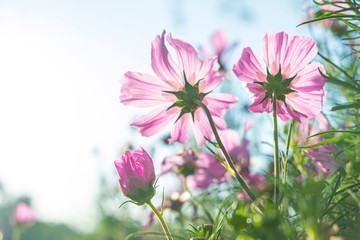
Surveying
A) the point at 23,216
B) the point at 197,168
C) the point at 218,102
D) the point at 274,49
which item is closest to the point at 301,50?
the point at 274,49

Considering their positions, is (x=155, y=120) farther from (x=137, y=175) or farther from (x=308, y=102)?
(x=308, y=102)

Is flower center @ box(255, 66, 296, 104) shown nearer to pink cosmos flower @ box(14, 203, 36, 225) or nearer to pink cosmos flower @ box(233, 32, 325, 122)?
pink cosmos flower @ box(233, 32, 325, 122)

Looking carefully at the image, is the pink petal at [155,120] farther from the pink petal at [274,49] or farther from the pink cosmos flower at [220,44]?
the pink cosmos flower at [220,44]

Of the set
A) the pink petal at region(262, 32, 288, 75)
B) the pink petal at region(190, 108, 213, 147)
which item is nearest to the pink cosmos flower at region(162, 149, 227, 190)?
the pink petal at region(190, 108, 213, 147)

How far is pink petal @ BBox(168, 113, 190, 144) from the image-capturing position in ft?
1.74

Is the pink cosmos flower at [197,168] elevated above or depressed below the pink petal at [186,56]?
below

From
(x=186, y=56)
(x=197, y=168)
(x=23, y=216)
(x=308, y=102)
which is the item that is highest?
(x=186, y=56)

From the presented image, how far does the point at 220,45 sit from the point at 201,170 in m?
0.40

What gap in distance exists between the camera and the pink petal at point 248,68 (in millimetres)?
448

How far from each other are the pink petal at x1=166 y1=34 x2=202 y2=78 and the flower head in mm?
142

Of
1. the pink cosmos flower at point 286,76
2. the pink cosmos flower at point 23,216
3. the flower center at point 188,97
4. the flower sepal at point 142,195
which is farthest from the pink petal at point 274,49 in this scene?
the pink cosmos flower at point 23,216

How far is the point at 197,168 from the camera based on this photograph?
0.80 meters

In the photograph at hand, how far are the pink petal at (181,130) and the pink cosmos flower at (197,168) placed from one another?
0.53ft

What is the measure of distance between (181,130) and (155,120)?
46mm
